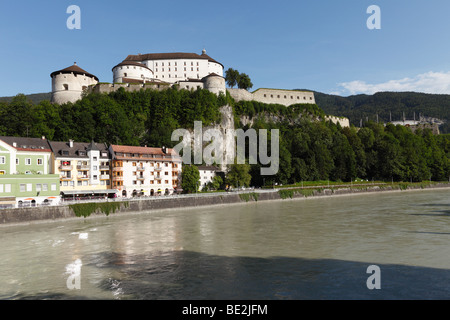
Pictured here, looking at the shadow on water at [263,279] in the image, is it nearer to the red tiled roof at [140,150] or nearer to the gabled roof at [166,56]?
the red tiled roof at [140,150]

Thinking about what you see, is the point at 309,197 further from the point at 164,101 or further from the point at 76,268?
the point at 76,268

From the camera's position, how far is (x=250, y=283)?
44.8 ft

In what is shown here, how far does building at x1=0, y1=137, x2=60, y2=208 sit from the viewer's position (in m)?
36.5

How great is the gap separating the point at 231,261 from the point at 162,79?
296 feet

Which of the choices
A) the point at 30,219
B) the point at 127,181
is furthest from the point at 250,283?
the point at 127,181

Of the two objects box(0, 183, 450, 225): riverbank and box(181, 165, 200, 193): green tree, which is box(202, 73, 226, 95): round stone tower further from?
box(0, 183, 450, 225): riverbank

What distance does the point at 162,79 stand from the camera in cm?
9988

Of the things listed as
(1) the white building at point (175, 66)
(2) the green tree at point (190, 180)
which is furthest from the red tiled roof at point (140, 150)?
(1) the white building at point (175, 66)

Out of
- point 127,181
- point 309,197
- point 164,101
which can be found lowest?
point 309,197

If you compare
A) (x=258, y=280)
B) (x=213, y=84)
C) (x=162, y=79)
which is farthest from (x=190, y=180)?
(x=162, y=79)

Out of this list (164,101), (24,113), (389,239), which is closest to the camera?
(389,239)

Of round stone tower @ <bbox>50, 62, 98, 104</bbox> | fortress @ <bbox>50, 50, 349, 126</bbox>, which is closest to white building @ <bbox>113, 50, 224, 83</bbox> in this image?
fortress @ <bbox>50, 50, 349, 126</bbox>

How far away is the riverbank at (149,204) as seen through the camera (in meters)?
32.9
